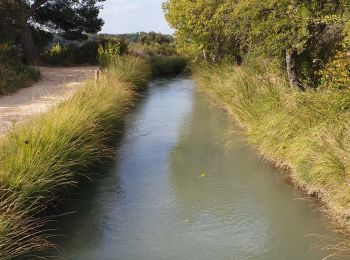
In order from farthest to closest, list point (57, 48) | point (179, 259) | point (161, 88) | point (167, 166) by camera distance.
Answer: point (57, 48)
point (161, 88)
point (167, 166)
point (179, 259)

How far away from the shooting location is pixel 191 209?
21.1ft

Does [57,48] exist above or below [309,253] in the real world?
above

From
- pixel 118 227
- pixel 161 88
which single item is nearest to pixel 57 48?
pixel 161 88

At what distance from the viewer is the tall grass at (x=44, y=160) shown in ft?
16.2

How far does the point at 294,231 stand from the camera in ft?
18.9

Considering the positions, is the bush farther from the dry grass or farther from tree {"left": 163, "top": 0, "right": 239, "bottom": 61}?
the dry grass

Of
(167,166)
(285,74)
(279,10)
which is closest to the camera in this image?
(167,166)

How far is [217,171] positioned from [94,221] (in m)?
2.70

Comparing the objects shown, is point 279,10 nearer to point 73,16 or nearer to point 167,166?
point 167,166

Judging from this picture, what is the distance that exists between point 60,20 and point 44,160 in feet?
62.5

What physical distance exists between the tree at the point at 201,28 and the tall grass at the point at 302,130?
15.5ft

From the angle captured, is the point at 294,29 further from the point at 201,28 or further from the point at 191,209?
the point at 201,28

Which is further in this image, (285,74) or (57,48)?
(57,48)

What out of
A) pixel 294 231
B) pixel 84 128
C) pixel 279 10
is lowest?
pixel 294 231
